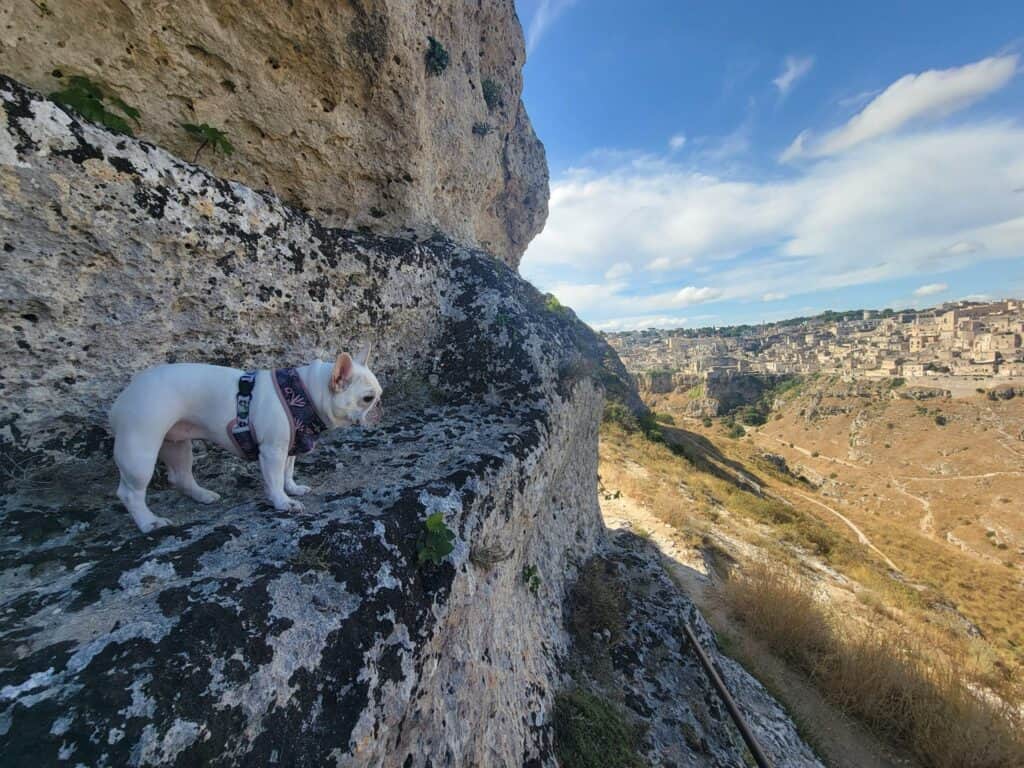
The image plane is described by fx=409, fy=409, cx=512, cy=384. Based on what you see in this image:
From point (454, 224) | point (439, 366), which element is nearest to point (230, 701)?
point (439, 366)

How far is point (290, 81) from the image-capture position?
473 cm

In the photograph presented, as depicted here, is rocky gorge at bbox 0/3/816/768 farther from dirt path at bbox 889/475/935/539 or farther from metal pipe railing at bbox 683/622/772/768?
dirt path at bbox 889/475/935/539

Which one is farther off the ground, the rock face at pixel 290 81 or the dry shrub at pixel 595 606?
the rock face at pixel 290 81

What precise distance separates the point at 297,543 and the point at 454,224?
7.81 metres

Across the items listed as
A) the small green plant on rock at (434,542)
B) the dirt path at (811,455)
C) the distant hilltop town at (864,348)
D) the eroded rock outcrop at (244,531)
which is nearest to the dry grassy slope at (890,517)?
the dirt path at (811,455)

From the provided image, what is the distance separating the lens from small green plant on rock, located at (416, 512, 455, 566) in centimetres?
250

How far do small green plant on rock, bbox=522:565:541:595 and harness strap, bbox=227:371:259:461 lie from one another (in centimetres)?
318

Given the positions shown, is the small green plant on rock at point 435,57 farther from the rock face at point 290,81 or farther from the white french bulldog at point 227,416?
the white french bulldog at point 227,416

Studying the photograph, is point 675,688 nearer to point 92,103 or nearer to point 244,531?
point 244,531

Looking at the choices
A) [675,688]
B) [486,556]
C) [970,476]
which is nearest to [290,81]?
[486,556]

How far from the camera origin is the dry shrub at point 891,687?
5.79 metres

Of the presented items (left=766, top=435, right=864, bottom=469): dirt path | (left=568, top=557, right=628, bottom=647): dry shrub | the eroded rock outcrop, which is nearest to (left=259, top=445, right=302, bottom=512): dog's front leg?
the eroded rock outcrop

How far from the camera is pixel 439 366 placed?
507 cm

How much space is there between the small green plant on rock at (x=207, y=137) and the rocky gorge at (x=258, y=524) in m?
0.29
